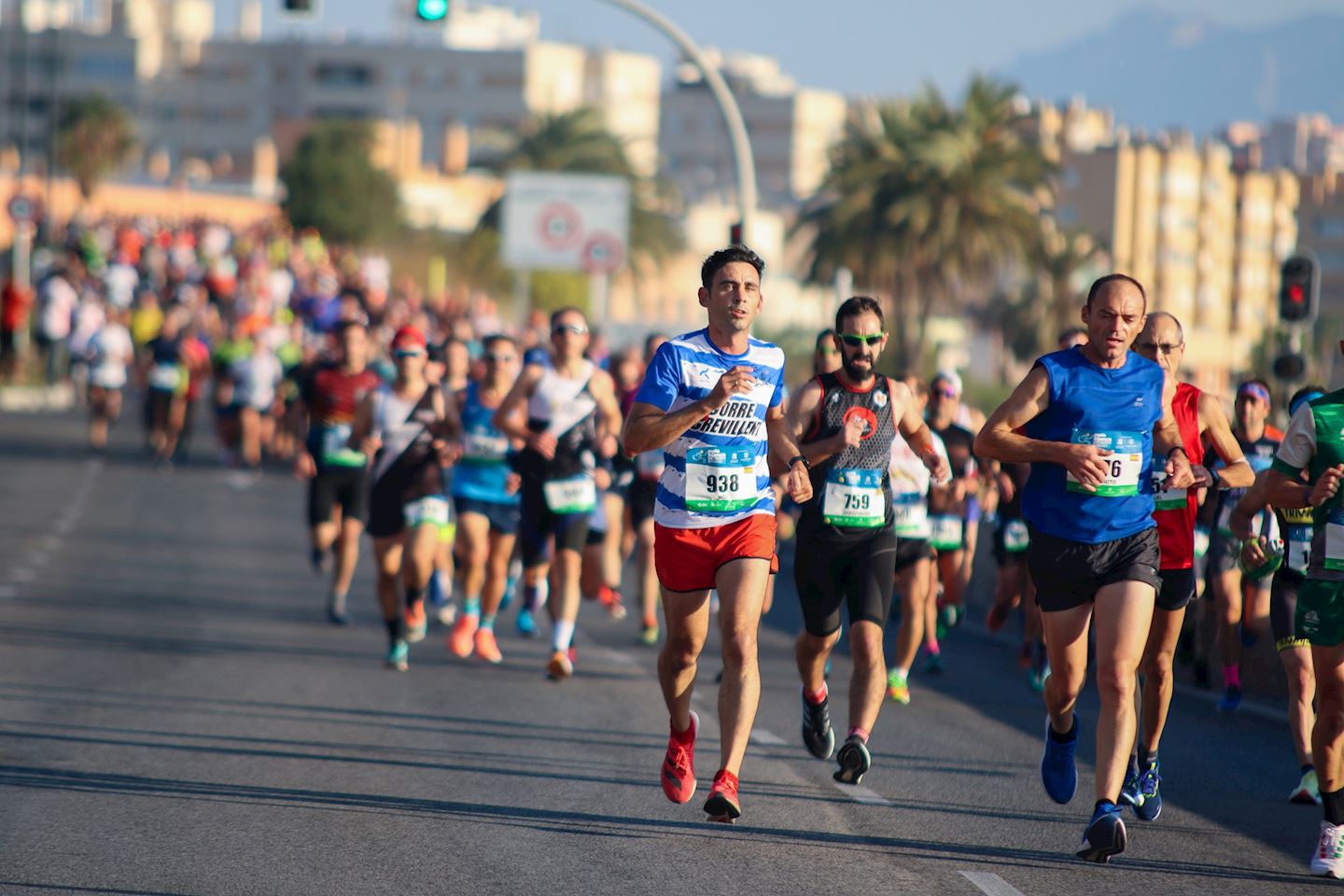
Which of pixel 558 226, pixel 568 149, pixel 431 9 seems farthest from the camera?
pixel 568 149

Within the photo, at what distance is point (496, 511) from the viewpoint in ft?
44.4

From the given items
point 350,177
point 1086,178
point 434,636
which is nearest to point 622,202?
point 434,636

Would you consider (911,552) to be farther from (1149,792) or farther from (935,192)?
(935,192)

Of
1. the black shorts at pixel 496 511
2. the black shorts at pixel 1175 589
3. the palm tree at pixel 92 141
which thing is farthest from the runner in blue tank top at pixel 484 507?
the palm tree at pixel 92 141

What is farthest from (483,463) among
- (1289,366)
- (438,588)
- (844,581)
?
(1289,366)

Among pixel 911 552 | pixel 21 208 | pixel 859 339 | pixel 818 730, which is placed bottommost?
pixel 818 730

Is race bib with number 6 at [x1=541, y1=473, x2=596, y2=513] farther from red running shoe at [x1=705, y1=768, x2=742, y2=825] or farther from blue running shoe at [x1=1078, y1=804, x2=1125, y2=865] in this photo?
blue running shoe at [x1=1078, y1=804, x2=1125, y2=865]

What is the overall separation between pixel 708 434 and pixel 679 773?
4.13ft

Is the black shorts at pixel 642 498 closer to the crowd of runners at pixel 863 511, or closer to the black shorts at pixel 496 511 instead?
the crowd of runners at pixel 863 511

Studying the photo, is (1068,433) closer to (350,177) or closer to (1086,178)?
(350,177)

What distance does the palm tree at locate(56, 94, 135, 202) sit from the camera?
99.4 m

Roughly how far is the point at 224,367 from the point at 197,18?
159151 mm

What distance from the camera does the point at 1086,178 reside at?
436 ft

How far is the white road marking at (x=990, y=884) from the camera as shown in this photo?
7.13 meters
